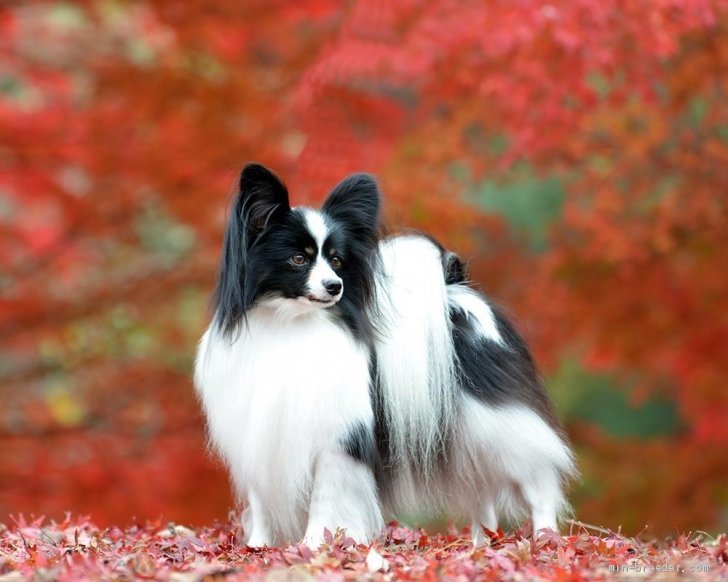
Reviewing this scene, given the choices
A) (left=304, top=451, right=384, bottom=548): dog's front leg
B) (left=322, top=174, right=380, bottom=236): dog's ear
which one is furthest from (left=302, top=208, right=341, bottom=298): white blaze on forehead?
(left=304, top=451, right=384, bottom=548): dog's front leg

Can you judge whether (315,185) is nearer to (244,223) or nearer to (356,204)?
(356,204)

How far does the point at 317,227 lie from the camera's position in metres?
3.87

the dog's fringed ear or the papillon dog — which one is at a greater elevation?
the dog's fringed ear

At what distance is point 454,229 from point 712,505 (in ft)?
9.69

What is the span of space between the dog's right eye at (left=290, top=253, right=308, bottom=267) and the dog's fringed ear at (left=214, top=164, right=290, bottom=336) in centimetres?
15

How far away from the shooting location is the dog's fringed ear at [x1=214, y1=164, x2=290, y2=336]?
382cm

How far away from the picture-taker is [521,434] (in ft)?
13.6

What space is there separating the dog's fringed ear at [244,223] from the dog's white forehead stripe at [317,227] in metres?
0.08

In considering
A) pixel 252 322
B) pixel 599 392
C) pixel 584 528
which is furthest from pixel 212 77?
pixel 599 392

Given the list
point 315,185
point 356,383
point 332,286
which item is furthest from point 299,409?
point 315,185

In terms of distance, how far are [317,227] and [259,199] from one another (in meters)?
0.22

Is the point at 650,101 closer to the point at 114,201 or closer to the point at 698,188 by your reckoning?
the point at 698,188

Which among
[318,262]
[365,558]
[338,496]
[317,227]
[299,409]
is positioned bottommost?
[365,558]

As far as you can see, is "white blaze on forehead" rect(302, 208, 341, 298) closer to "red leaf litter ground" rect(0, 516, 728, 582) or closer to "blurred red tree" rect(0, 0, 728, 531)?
"red leaf litter ground" rect(0, 516, 728, 582)
